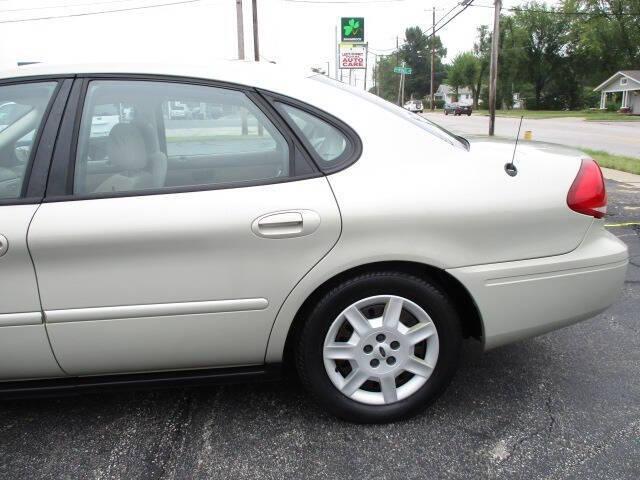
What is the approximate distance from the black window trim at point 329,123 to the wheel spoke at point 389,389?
3.03 feet

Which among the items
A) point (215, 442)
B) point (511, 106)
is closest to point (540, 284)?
point (215, 442)

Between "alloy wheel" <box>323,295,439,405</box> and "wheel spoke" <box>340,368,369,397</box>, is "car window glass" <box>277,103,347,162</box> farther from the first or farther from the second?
"wheel spoke" <box>340,368,369,397</box>

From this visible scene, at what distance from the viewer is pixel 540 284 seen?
7.90 feet

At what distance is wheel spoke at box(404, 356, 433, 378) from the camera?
2432 millimetres

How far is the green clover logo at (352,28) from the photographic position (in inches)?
661

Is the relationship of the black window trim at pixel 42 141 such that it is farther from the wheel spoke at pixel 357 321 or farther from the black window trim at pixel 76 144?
the wheel spoke at pixel 357 321

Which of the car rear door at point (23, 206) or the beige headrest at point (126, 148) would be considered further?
the beige headrest at point (126, 148)

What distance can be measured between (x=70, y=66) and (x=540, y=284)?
2166mm

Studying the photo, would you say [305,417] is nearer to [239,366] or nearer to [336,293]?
[239,366]

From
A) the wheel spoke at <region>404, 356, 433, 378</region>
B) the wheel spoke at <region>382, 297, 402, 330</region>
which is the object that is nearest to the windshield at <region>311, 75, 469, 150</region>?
the wheel spoke at <region>382, 297, 402, 330</region>

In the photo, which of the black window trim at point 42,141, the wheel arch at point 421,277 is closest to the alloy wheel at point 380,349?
the wheel arch at point 421,277

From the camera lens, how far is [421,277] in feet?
7.76

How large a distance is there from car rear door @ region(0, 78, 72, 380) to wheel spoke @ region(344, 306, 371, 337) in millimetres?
1199

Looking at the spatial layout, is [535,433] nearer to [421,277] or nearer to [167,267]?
[421,277]
